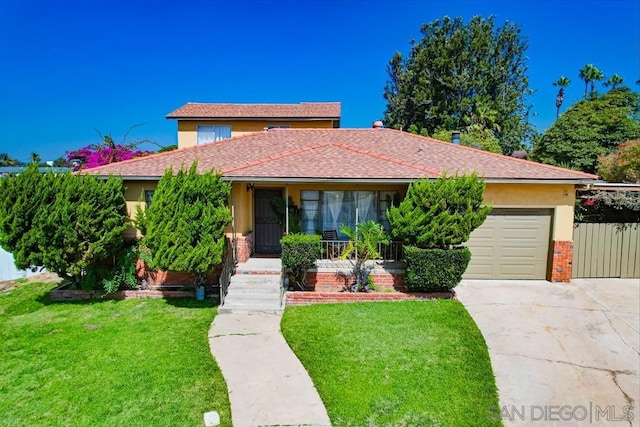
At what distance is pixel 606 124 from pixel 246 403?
30443mm

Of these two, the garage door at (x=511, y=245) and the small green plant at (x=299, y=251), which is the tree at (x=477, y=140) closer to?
the garage door at (x=511, y=245)

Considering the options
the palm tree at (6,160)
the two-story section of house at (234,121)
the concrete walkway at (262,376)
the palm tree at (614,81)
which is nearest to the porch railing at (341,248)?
the concrete walkway at (262,376)

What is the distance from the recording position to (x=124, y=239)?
11.1 m

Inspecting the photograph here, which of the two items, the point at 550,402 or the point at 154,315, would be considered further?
the point at 154,315

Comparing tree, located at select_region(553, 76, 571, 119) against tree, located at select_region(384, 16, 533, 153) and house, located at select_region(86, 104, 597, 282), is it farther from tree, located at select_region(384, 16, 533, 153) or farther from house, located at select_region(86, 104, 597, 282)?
house, located at select_region(86, 104, 597, 282)

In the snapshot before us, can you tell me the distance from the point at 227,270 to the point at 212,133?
13.1m

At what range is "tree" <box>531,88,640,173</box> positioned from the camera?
25266 mm

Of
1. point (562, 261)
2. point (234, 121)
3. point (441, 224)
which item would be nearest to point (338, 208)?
point (441, 224)

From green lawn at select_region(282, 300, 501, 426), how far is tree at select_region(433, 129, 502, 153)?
61.8 ft

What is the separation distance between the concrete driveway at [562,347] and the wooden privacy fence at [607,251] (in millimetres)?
449

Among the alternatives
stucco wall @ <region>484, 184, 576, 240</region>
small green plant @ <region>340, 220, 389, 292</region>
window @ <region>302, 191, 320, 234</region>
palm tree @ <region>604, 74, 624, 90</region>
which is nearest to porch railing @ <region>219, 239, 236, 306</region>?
window @ <region>302, 191, 320, 234</region>

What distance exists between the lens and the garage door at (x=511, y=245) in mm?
11641

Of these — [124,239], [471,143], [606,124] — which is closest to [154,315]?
[124,239]

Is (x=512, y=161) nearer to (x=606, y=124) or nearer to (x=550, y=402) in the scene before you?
(x=550, y=402)
